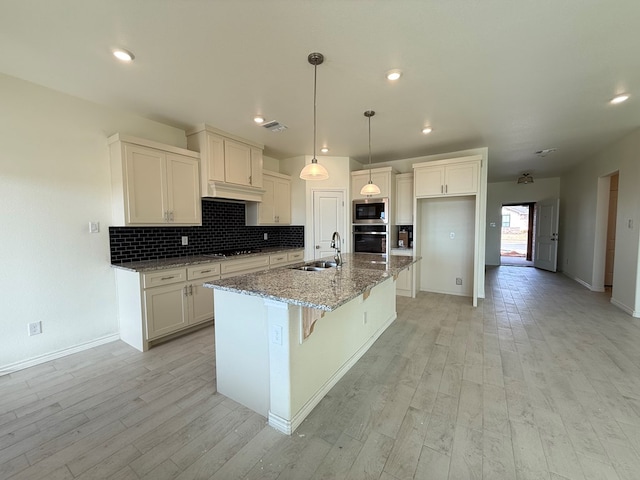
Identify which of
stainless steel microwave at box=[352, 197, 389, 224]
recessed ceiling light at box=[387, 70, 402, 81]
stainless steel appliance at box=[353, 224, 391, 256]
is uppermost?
recessed ceiling light at box=[387, 70, 402, 81]

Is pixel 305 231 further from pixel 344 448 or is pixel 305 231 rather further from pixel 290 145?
pixel 344 448

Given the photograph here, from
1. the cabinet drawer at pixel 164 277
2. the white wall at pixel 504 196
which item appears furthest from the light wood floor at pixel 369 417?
the white wall at pixel 504 196

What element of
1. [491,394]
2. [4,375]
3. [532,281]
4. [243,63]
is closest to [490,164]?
[532,281]

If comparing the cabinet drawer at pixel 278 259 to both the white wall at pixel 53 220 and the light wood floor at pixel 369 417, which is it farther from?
the white wall at pixel 53 220

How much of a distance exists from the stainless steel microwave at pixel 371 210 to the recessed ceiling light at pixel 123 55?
3.68 meters

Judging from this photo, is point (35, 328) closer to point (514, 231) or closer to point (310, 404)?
point (310, 404)

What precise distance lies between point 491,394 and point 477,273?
8.60 feet

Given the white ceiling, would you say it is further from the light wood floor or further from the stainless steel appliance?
the light wood floor

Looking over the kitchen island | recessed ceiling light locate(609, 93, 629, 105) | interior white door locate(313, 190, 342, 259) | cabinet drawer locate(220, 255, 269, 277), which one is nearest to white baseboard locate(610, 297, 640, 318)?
recessed ceiling light locate(609, 93, 629, 105)

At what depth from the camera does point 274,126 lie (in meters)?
3.47

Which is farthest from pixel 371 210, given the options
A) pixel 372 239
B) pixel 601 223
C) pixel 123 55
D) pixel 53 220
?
pixel 601 223

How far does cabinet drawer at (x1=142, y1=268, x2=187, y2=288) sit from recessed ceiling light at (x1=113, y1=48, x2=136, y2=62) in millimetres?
1885

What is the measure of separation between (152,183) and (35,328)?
5.72 ft

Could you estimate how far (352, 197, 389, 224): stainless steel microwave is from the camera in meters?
4.73
